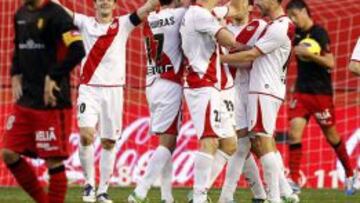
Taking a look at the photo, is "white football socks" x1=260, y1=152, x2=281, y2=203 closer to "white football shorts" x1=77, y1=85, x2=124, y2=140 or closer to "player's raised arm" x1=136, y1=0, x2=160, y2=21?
"player's raised arm" x1=136, y1=0, x2=160, y2=21

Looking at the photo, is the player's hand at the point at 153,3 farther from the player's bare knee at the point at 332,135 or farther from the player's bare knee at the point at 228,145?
the player's bare knee at the point at 332,135

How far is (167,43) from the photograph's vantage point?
11320mm

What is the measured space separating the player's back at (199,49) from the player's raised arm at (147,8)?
2.45ft

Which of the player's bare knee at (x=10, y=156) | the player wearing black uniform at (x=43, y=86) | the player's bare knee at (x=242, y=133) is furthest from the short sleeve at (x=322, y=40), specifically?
the player's bare knee at (x=10, y=156)

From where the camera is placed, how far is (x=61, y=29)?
956cm

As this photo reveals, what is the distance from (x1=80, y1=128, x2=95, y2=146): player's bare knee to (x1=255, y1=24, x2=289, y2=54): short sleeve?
2738 millimetres

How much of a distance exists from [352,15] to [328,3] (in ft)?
1.37

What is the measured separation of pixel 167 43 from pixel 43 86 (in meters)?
1.99

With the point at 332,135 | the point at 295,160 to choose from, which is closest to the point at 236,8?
the point at 295,160

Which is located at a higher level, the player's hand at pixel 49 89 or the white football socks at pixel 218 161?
the player's hand at pixel 49 89

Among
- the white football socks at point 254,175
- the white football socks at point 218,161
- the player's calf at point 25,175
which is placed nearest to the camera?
the player's calf at point 25,175

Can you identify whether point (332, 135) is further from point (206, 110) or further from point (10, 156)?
point (10, 156)

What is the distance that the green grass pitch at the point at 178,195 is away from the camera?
13148 millimetres

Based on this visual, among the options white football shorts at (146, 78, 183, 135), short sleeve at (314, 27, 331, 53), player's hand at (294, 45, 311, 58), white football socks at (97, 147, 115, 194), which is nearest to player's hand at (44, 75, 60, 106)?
white football shorts at (146, 78, 183, 135)
